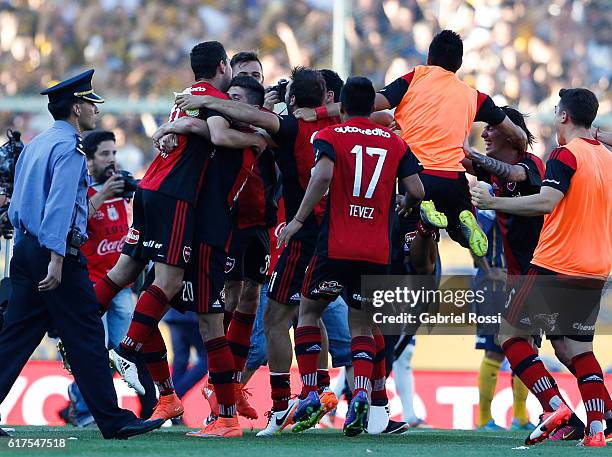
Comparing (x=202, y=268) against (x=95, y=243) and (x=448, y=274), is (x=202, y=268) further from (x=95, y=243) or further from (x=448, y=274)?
(x=448, y=274)

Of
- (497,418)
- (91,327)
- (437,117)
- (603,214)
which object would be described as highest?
(437,117)

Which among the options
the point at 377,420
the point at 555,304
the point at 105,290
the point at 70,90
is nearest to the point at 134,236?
the point at 105,290

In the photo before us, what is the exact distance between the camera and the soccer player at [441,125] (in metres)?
9.37

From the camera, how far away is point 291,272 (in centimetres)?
898

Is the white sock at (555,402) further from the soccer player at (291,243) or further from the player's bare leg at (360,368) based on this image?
the soccer player at (291,243)

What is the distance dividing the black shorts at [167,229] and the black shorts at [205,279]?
0.40 feet

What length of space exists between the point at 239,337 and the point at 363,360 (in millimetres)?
1335

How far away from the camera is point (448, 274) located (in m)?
13.7

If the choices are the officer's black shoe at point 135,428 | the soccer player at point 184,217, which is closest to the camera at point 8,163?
the soccer player at point 184,217

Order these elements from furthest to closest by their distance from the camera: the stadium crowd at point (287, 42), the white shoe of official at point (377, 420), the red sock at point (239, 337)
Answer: the stadium crowd at point (287, 42)
the red sock at point (239, 337)
the white shoe of official at point (377, 420)

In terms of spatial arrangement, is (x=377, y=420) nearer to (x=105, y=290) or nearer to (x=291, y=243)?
(x=291, y=243)

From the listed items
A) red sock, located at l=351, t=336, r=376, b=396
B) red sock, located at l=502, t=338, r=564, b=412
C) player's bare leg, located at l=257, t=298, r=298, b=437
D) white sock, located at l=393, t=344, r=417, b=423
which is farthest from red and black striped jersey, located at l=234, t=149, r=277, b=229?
white sock, located at l=393, t=344, r=417, b=423

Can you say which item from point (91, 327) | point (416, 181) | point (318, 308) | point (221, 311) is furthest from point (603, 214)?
point (91, 327)

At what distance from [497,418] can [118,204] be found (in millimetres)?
4627
